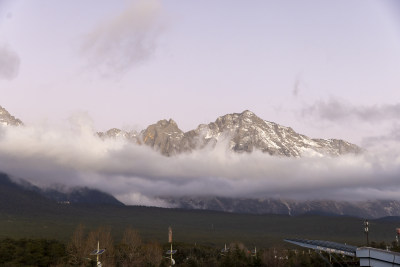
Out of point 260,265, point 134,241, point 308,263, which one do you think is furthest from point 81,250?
point 308,263

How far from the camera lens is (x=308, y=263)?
14100 cm

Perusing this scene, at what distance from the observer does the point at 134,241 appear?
191 meters

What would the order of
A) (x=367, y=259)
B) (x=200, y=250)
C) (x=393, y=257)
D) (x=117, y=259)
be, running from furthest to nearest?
(x=200, y=250)
(x=117, y=259)
(x=367, y=259)
(x=393, y=257)

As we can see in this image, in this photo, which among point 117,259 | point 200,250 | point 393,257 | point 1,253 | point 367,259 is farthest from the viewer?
point 200,250

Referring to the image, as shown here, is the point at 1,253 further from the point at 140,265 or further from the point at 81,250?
the point at 140,265

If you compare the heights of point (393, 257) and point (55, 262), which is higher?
point (393, 257)

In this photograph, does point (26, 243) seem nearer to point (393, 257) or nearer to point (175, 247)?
point (175, 247)

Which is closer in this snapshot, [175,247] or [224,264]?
[224,264]

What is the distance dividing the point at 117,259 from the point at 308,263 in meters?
57.2

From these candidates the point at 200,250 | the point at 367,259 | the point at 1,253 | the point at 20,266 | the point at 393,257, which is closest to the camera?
the point at 393,257

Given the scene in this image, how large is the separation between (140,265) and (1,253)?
3906cm

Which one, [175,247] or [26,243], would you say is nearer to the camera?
[26,243]

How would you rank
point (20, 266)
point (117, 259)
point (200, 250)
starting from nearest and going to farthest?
point (20, 266) < point (117, 259) < point (200, 250)

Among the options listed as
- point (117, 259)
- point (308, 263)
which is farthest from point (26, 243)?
point (308, 263)
